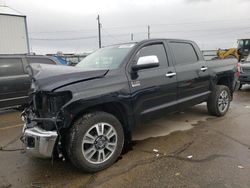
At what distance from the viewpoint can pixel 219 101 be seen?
20.6 ft

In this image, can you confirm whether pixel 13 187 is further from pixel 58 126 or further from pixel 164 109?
pixel 164 109

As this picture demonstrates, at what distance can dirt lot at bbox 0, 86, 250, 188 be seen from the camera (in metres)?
3.46

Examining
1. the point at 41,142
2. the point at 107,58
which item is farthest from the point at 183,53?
the point at 41,142

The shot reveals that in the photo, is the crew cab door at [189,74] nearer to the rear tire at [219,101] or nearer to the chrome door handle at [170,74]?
the chrome door handle at [170,74]

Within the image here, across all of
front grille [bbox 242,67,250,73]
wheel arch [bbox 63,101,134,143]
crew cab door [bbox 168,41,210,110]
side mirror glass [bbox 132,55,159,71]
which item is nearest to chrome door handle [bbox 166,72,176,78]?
crew cab door [bbox 168,41,210,110]

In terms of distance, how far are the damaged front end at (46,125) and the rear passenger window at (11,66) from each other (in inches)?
163

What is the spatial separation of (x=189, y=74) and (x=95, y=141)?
2536 millimetres

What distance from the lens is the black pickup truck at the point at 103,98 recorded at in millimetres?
3475

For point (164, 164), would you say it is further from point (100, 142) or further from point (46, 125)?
point (46, 125)

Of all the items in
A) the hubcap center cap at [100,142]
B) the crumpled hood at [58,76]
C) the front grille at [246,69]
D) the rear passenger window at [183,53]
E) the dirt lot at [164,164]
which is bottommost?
the dirt lot at [164,164]

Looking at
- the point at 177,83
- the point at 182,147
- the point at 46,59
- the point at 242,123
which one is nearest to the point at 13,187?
the point at 182,147

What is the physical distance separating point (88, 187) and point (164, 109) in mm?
2038

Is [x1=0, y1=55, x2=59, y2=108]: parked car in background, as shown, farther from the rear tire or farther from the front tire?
the rear tire

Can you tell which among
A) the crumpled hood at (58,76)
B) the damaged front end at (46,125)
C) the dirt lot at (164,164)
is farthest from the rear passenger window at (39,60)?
the damaged front end at (46,125)
